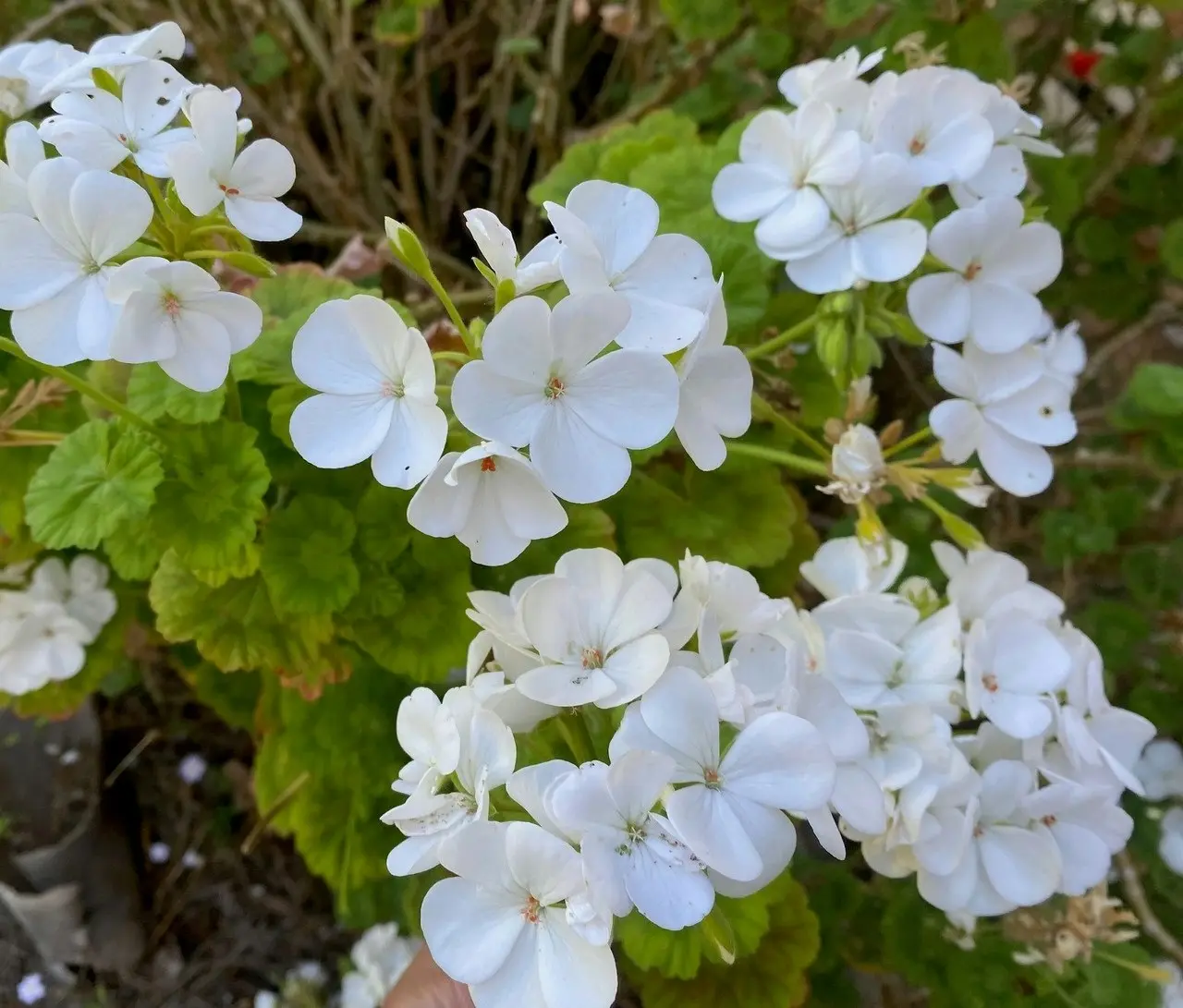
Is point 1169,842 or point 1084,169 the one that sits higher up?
point 1084,169

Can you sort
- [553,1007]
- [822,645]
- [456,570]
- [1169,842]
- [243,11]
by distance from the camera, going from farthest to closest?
[243,11], [1169,842], [456,570], [822,645], [553,1007]

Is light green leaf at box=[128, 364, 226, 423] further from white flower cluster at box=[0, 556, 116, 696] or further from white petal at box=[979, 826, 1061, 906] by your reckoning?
white petal at box=[979, 826, 1061, 906]

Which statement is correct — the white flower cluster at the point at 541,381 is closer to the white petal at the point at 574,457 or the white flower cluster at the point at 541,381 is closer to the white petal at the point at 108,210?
the white petal at the point at 574,457

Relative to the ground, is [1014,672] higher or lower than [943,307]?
lower

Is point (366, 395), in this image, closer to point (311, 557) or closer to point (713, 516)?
point (311, 557)

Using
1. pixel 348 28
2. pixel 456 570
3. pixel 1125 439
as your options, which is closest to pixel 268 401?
pixel 456 570

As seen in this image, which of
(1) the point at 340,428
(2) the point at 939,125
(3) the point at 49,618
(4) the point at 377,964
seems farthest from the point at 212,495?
(4) the point at 377,964

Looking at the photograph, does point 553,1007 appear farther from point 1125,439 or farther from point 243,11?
point 243,11
